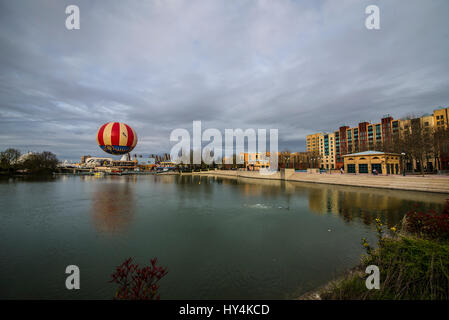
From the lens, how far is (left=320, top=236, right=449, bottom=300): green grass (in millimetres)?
3775

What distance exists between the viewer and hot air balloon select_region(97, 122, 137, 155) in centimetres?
3622

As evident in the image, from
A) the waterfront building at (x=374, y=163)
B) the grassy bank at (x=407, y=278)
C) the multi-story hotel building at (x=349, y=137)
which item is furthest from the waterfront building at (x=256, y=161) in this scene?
the grassy bank at (x=407, y=278)

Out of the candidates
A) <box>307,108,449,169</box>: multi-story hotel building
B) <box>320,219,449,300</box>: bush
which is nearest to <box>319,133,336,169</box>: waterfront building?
<box>307,108,449,169</box>: multi-story hotel building

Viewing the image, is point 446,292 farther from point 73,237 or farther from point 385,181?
point 385,181

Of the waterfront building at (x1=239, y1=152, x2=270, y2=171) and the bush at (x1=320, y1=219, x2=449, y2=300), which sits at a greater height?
the waterfront building at (x1=239, y1=152, x2=270, y2=171)

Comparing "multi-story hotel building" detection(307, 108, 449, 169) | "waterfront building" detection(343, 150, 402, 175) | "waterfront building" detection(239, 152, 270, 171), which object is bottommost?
"waterfront building" detection(343, 150, 402, 175)

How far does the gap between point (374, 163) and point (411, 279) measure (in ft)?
142

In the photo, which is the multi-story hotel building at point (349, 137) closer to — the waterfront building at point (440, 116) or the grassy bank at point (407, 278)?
the waterfront building at point (440, 116)

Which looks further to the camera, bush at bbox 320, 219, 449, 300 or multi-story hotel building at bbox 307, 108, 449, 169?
multi-story hotel building at bbox 307, 108, 449, 169

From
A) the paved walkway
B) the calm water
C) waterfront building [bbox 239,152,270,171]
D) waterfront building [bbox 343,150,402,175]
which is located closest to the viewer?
the calm water

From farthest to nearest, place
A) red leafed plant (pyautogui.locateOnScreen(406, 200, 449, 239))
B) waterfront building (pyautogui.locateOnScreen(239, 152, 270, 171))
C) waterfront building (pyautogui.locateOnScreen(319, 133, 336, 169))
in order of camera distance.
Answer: waterfront building (pyautogui.locateOnScreen(319, 133, 336, 169)) → waterfront building (pyautogui.locateOnScreen(239, 152, 270, 171)) → red leafed plant (pyautogui.locateOnScreen(406, 200, 449, 239))

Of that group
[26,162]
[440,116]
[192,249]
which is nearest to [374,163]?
[192,249]

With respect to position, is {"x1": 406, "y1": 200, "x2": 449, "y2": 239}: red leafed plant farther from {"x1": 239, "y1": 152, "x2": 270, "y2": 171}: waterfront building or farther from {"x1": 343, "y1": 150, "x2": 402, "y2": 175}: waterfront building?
{"x1": 239, "y1": 152, "x2": 270, "y2": 171}: waterfront building

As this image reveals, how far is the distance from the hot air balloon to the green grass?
40.2 meters
